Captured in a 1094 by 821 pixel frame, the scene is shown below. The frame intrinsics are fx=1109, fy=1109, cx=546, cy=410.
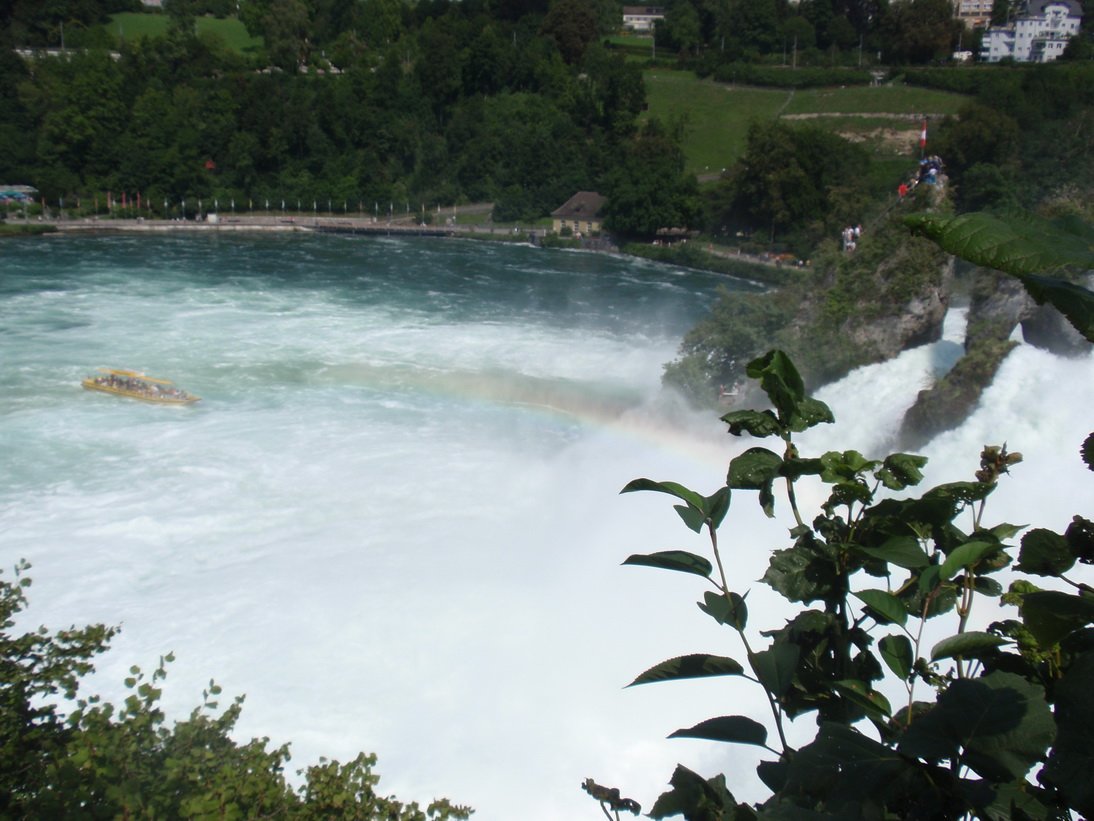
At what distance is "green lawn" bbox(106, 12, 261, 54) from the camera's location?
6250 cm

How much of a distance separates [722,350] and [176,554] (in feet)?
29.8

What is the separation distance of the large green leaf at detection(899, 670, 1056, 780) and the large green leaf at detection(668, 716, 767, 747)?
10.4 inches

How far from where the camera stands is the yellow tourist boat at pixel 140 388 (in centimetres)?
1706

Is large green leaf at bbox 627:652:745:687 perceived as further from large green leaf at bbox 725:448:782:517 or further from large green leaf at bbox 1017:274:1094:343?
large green leaf at bbox 1017:274:1094:343

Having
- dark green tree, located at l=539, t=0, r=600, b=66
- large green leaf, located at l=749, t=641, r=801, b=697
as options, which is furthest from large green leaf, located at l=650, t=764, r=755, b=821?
dark green tree, located at l=539, t=0, r=600, b=66

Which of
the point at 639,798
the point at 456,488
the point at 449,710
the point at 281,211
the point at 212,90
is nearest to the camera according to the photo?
the point at 639,798

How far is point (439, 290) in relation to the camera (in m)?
28.8

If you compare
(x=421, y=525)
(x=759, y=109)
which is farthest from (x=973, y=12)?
(x=421, y=525)

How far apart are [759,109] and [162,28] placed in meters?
34.9

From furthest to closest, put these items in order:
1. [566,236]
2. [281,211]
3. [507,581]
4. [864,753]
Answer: [281,211] → [566,236] → [507,581] → [864,753]

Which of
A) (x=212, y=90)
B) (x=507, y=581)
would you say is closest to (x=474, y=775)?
(x=507, y=581)

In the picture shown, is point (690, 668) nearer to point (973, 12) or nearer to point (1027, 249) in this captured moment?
point (1027, 249)

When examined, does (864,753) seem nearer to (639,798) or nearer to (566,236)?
(639,798)

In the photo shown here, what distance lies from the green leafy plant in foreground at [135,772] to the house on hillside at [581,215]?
3630 centimetres
